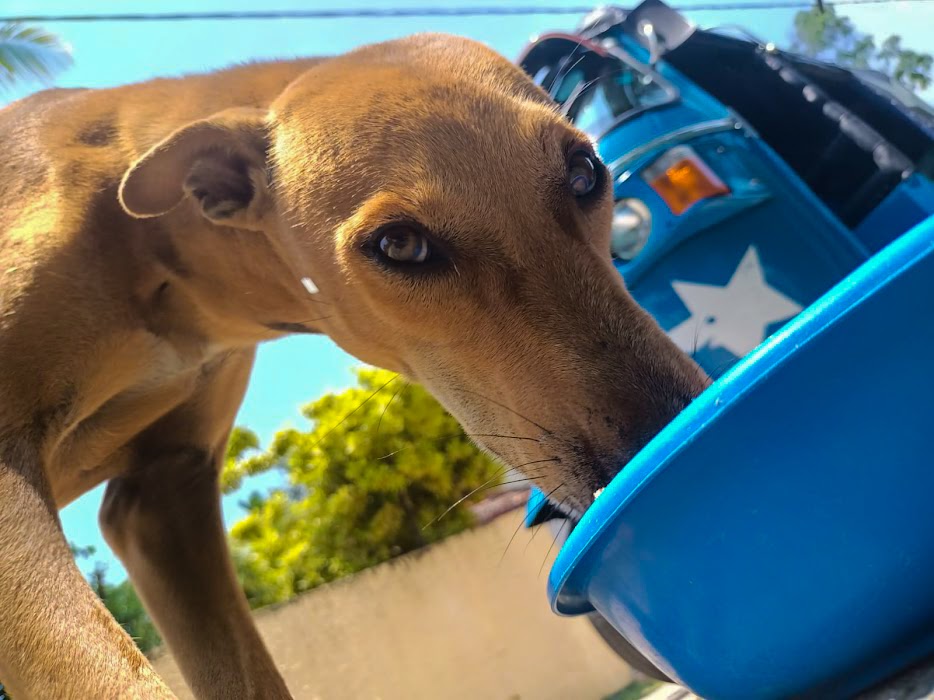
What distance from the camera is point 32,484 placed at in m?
1.39

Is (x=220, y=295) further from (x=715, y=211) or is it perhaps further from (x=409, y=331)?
(x=715, y=211)

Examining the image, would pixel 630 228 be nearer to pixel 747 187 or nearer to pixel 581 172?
pixel 747 187

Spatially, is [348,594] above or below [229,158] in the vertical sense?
below

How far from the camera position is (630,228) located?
228 centimetres

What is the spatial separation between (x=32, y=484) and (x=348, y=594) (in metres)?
1.73

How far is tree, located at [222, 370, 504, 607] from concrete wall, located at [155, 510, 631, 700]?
53 cm

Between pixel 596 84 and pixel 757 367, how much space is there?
191cm

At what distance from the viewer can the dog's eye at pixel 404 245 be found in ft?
4.57

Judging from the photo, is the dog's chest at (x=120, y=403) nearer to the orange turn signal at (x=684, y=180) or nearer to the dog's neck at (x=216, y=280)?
the dog's neck at (x=216, y=280)

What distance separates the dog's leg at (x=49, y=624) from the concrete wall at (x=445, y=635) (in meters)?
1.44

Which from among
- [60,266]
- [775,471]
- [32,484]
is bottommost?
[32,484]

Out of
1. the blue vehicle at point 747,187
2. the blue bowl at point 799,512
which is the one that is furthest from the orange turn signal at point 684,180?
the blue bowl at point 799,512

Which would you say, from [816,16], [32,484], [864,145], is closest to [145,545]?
[32,484]

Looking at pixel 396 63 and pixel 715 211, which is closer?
pixel 396 63
